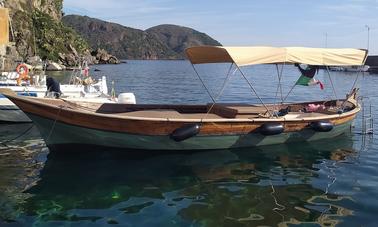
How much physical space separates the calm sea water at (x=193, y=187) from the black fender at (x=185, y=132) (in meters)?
0.77

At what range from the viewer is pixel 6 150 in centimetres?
1463

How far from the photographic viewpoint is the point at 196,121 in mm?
13031

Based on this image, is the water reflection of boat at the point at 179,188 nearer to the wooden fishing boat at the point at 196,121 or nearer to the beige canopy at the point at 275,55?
the wooden fishing boat at the point at 196,121

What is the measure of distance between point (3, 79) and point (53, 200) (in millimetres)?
14570

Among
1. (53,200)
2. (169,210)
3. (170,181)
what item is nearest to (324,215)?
(169,210)

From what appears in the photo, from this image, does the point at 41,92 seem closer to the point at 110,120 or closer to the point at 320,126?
the point at 110,120

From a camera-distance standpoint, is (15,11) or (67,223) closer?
(67,223)

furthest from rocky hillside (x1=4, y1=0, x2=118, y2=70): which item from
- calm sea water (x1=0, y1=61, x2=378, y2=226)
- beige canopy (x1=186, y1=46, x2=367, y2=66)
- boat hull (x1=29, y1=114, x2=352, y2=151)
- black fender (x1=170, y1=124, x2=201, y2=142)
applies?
black fender (x1=170, y1=124, x2=201, y2=142)

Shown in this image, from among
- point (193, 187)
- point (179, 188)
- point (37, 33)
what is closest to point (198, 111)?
point (193, 187)

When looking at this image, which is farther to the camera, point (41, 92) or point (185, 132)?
point (41, 92)

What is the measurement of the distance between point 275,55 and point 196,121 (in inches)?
135

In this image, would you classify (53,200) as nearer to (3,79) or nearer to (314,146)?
(314,146)

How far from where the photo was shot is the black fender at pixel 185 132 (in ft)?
42.1

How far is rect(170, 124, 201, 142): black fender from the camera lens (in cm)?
1284
